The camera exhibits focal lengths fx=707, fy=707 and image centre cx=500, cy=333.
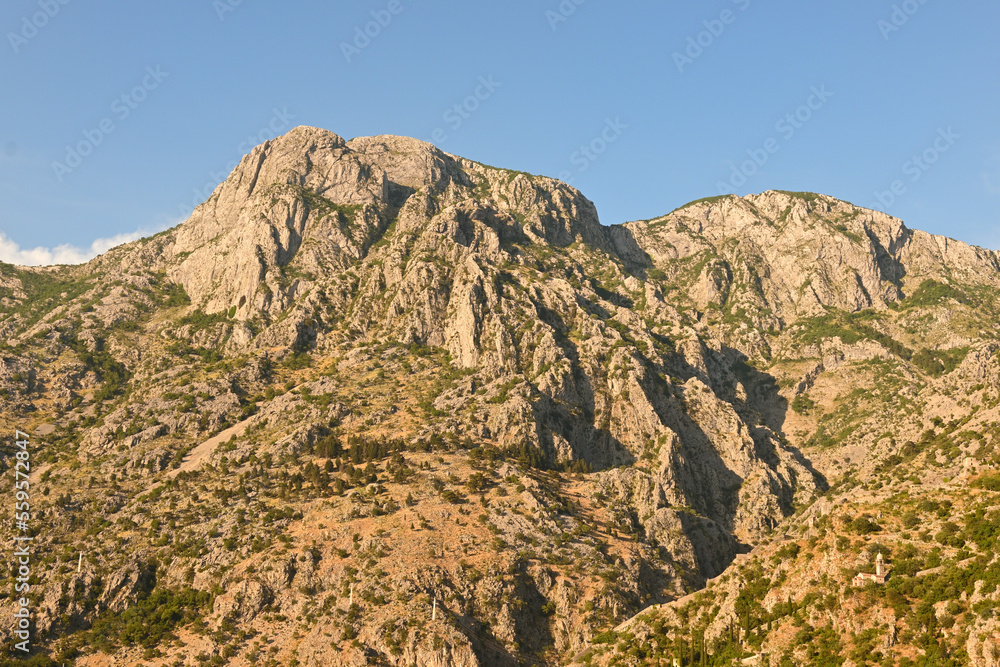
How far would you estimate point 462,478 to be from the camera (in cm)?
12738

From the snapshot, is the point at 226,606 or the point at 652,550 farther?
the point at 652,550

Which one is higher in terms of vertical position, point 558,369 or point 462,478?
point 558,369

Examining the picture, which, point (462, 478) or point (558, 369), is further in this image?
point (558, 369)

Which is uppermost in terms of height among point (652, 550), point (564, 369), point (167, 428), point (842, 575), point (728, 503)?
point (564, 369)

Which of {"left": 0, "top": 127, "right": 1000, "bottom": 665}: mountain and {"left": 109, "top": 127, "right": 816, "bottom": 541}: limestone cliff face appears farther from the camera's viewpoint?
{"left": 109, "top": 127, "right": 816, "bottom": 541}: limestone cliff face

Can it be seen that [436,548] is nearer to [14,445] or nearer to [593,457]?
[593,457]

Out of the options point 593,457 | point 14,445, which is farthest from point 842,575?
point 14,445

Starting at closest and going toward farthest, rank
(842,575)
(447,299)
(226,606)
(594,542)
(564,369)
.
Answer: (842,575), (226,606), (594,542), (564,369), (447,299)

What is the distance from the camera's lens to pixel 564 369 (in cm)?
15888

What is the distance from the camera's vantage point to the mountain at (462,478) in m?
75.5

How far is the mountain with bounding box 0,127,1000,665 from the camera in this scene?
248ft

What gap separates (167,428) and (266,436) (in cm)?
2428

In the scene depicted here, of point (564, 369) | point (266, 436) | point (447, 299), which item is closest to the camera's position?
point (266, 436)

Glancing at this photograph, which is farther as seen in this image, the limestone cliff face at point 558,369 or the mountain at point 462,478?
the limestone cliff face at point 558,369
